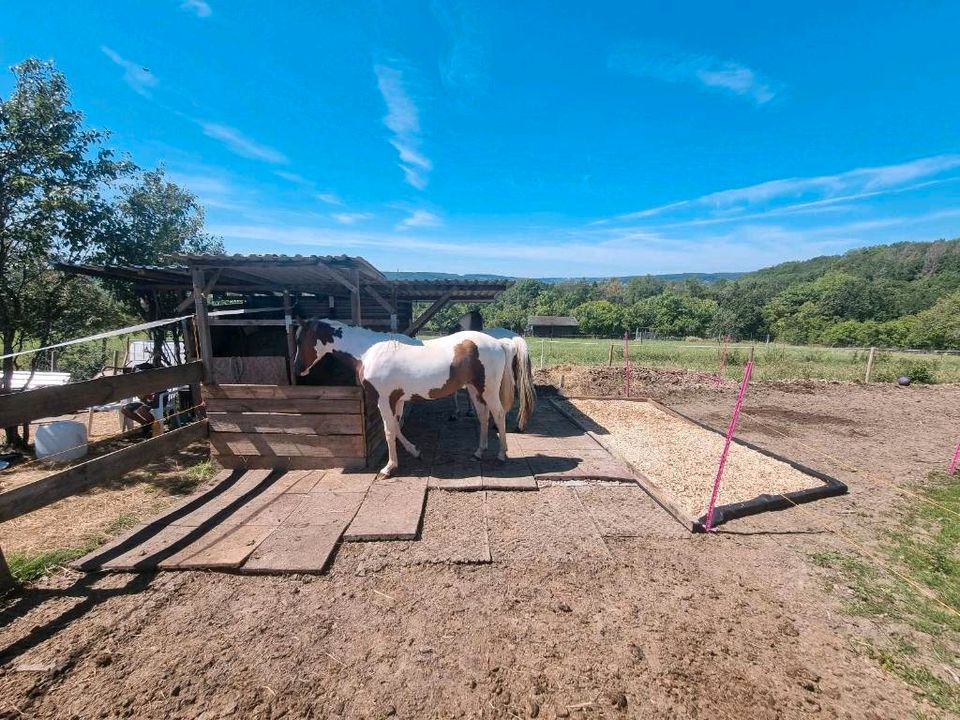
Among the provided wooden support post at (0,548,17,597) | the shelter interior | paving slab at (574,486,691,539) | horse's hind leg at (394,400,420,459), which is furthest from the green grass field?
wooden support post at (0,548,17,597)

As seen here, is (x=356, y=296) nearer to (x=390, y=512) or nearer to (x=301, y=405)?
(x=301, y=405)

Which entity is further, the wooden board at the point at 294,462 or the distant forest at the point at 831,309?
the distant forest at the point at 831,309

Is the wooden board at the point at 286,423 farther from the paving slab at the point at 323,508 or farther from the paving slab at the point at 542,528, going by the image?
the paving slab at the point at 542,528

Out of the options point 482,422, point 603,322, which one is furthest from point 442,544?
point 603,322

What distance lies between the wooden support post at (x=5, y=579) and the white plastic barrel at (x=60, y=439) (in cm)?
447

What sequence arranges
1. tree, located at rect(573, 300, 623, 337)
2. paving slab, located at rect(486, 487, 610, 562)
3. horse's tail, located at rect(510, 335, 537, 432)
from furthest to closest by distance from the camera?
tree, located at rect(573, 300, 623, 337), horse's tail, located at rect(510, 335, 537, 432), paving slab, located at rect(486, 487, 610, 562)

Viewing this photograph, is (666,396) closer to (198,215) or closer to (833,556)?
(833,556)

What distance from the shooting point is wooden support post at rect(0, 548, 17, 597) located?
8.57 feet

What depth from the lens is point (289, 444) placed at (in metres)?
4.73

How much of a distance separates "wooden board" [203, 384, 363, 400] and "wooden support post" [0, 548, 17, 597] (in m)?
2.26

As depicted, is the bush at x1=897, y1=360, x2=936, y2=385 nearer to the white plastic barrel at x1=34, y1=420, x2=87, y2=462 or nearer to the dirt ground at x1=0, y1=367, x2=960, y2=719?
the dirt ground at x1=0, y1=367, x2=960, y2=719

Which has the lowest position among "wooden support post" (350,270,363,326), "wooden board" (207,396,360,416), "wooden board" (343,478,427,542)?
"wooden board" (343,478,427,542)

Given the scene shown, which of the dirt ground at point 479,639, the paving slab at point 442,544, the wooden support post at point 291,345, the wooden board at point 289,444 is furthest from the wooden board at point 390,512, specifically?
the wooden support post at point 291,345

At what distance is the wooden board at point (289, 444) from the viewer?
15.5ft
